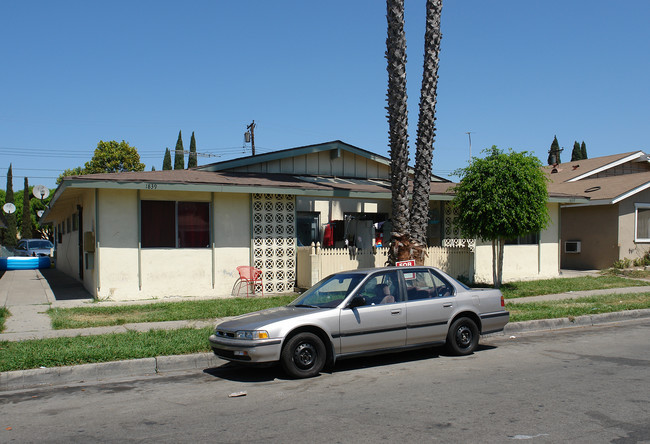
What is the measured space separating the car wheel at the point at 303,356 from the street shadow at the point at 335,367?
28 centimetres

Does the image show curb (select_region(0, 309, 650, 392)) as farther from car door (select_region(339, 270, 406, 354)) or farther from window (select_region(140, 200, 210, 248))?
window (select_region(140, 200, 210, 248))

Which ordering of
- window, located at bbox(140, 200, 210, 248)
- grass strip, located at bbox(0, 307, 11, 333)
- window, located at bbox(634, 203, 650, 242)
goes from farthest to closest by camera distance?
window, located at bbox(634, 203, 650, 242), window, located at bbox(140, 200, 210, 248), grass strip, located at bbox(0, 307, 11, 333)

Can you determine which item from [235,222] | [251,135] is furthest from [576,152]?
[235,222]

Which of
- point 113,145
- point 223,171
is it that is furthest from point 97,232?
point 113,145

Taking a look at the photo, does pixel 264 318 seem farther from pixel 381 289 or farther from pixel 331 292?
pixel 381 289

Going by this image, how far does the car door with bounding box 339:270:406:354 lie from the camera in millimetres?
7969

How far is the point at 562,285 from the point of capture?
18.2m

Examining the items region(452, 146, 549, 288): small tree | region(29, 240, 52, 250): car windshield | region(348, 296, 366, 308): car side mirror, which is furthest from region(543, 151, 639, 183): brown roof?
region(29, 240, 52, 250): car windshield

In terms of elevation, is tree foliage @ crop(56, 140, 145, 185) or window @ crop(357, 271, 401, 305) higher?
tree foliage @ crop(56, 140, 145, 185)

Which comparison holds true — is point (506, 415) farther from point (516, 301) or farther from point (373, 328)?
point (516, 301)

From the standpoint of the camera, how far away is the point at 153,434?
5.42m

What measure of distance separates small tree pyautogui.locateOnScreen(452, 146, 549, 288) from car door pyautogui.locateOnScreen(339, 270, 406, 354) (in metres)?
8.51

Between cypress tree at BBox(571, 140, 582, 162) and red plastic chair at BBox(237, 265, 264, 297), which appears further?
cypress tree at BBox(571, 140, 582, 162)

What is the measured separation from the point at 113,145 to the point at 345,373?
45.7 meters
